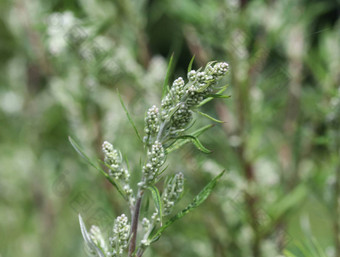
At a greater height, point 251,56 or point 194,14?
point 194,14

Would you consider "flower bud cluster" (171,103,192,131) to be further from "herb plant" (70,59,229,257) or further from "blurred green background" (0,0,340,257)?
"blurred green background" (0,0,340,257)

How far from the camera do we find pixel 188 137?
0.36 metres

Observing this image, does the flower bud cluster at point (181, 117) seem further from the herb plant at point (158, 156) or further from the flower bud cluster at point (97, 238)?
the flower bud cluster at point (97, 238)

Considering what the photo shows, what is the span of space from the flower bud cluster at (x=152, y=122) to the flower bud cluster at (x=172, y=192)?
0.05 meters

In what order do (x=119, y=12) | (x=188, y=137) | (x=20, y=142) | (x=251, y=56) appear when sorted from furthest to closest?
(x=20, y=142) → (x=119, y=12) → (x=251, y=56) → (x=188, y=137)

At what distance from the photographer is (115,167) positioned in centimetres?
38

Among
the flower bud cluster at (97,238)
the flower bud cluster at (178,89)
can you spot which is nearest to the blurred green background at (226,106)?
the flower bud cluster at (97,238)

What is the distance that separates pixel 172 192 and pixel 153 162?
44 mm

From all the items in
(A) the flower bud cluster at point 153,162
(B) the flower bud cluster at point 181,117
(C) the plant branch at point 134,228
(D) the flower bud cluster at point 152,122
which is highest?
(D) the flower bud cluster at point 152,122

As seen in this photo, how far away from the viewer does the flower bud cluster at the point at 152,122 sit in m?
0.37

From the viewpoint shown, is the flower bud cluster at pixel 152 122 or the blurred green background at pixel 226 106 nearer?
the flower bud cluster at pixel 152 122

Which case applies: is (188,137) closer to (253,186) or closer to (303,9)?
(253,186)

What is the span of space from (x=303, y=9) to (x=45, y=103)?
3.09 ft

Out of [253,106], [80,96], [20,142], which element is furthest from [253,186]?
[20,142]
